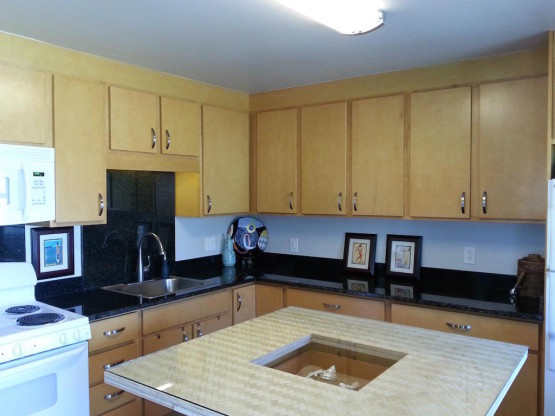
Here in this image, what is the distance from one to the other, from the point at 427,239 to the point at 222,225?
1.64 m

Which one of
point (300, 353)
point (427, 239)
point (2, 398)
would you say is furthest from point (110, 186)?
point (427, 239)

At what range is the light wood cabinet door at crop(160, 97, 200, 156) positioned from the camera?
9.86 feet

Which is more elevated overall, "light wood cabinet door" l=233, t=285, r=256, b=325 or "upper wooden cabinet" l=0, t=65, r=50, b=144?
"upper wooden cabinet" l=0, t=65, r=50, b=144

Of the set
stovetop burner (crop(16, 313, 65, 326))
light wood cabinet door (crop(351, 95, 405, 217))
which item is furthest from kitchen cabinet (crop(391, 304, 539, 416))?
stovetop burner (crop(16, 313, 65, 326))

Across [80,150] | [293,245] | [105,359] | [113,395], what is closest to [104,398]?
[113,395]

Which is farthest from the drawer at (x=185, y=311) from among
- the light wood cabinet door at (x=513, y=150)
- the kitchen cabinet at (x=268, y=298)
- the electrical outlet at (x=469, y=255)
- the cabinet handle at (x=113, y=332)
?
the light wood cabinet door at (x=513, y=150)

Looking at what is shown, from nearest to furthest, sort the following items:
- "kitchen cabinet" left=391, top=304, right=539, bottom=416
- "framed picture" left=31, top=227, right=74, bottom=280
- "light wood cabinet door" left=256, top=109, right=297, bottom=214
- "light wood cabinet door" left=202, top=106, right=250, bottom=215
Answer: "kitchen cabinet" left=391, top=304, right=539, bottom=416
"framed picture" left=31, top=227, right=74, bottom=280
"light wood cabinet door" left=202, top=106, right=250, bottom=215
"light wood cabinet door" left=256, top=109, right=297, bottom=214

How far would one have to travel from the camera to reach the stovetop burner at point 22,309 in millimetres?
2193

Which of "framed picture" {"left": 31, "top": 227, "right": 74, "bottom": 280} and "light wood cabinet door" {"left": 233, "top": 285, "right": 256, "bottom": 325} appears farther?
"light wood cabinet door" {"left": 233, "top": 285, "right": 256, "bottom": 325}

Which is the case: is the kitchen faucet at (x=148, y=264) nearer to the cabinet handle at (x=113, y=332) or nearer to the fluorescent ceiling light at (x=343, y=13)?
the cabinet handle at (x=113, y=332)

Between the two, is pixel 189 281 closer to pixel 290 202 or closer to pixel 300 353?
pixel 290 202

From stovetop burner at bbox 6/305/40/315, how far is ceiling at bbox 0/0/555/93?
1345 millimetres

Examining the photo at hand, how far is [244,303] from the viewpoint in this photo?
3273mm

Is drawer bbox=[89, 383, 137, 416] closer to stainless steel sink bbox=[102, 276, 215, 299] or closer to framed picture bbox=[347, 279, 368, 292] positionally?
stainless steel sink bbox=[102, 276, 215, 299]
